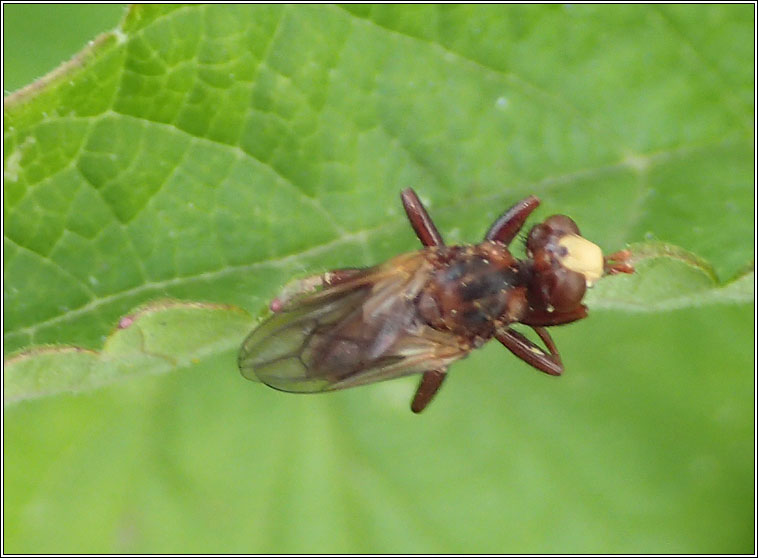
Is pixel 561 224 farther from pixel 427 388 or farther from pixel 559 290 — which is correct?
pixel 427 388

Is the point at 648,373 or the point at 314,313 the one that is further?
the point at 648,373

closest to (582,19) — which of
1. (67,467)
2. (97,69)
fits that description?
(97,69)

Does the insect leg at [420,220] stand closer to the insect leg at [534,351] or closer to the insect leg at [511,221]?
the insect leg at [511,221]

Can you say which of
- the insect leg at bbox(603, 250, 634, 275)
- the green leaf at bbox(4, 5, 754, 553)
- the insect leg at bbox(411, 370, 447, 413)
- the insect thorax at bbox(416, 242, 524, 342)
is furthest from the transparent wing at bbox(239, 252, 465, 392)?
the insect leg at bbox(603, 250, 634, 275)

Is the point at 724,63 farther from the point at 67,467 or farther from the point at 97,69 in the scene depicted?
the point at 67,467

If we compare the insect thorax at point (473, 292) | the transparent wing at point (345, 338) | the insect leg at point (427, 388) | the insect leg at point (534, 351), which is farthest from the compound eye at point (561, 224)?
the insect leg at point (427, 388)

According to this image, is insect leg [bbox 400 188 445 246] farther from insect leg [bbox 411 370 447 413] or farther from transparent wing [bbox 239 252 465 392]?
insect leg [bbox 411 370 447 413]
